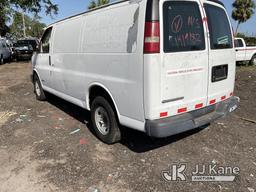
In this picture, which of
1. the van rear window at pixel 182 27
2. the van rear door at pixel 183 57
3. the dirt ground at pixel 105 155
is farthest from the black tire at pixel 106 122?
the van rear window at pixel 182 27

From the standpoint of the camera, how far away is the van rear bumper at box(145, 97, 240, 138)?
3184mm

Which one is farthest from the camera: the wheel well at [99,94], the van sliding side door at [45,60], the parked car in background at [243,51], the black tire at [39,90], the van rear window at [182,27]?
the parked car in background at [243,51]

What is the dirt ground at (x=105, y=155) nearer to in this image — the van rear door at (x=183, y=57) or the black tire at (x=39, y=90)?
the van rear door at (x=183, y=57)

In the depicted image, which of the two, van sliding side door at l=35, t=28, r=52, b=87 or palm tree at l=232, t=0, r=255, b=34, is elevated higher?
palm tree at l=232, t=0, r=255, b=34

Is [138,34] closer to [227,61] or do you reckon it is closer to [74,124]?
[227,61]

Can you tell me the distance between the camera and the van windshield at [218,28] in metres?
3.68

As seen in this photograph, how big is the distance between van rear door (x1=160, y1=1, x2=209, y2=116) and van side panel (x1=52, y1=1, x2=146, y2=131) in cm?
33

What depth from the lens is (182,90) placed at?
338cm

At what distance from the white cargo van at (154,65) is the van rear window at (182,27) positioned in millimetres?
13

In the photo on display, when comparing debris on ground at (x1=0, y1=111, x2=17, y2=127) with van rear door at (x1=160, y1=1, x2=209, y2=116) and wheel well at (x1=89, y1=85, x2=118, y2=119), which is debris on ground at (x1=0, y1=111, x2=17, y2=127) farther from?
van rear door at (x1=160, y1=1, x2=209, y2=116)

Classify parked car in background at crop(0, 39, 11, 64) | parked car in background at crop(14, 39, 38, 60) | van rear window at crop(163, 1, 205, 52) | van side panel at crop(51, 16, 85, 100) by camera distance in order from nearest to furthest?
van rear window at crop(163, 1, 205, 52)
van side panel at crop(51, 16, 85, 100)
parked car in background at crop(0, 39, 11, 64)
parked car in background at crop(14, 39, 38, 60)

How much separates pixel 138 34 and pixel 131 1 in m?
0.54

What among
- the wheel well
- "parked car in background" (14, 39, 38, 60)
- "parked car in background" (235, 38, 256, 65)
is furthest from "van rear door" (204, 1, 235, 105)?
"parked car in background" (14, 39, 38, 60)

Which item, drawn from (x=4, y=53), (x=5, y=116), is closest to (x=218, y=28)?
(x=5, y=116)
